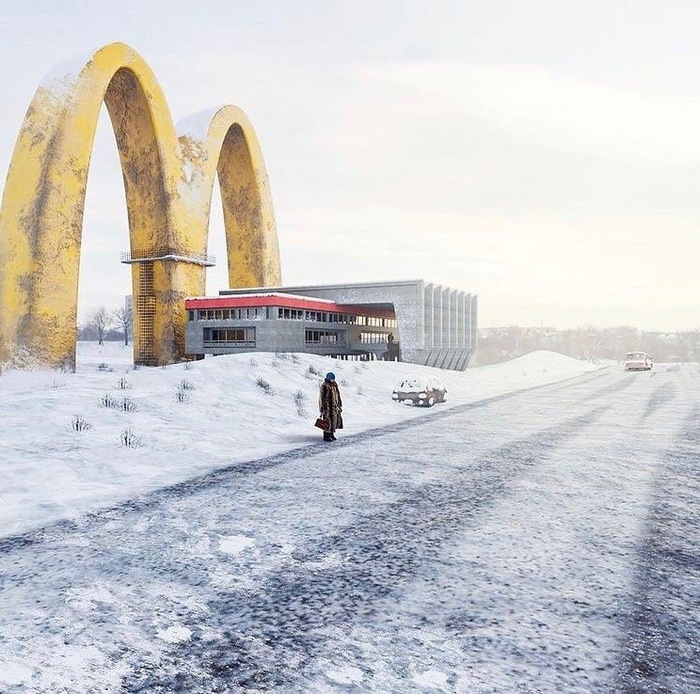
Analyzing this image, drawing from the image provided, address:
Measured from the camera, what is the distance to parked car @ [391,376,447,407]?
2155 cm

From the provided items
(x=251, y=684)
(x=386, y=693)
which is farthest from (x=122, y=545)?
(x=386, y=693)

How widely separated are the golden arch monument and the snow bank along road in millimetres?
26251

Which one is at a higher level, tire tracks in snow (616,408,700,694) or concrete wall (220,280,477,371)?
concrete wall (220,280,477,371)

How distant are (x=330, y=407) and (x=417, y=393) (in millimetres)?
8691

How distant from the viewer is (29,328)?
29953 mm

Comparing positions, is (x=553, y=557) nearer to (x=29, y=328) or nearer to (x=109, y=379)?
(x=109, y=379)

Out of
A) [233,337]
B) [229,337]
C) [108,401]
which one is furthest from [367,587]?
[229,337]

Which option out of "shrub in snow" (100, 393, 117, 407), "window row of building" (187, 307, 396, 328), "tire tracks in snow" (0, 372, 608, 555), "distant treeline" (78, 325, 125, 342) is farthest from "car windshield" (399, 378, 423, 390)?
→ "distant treeline" (78, 325, 125, 342)

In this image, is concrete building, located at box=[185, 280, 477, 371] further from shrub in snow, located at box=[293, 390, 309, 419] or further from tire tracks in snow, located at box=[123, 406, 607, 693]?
tire tracks in snow, located at box=[123, 406, 607, 693]

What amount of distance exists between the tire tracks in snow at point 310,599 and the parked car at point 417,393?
1311cm

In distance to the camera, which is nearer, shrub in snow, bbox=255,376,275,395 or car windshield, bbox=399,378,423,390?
shrub in snow, bbox=255,376,275,395

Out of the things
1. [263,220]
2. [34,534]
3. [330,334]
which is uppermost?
[263,220]

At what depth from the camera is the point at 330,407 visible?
13383 millimetres

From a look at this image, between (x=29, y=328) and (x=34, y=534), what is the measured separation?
27.2 meters
